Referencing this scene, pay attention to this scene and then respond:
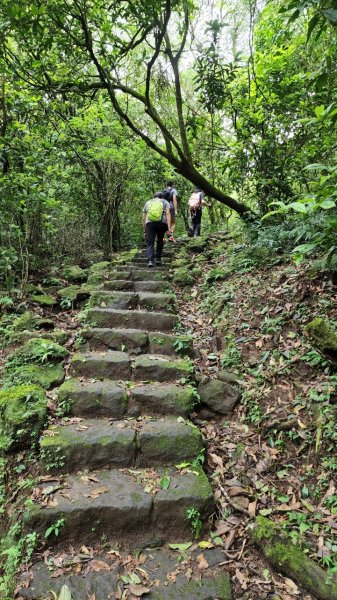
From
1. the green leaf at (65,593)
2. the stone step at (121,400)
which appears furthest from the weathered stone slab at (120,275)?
the green leaf at (65,593)

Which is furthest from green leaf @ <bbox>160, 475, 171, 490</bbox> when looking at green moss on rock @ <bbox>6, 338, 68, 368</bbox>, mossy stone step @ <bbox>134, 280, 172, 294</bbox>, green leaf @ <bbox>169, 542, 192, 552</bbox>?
mossy stone step @ <bbox>134, 280, 172, 294</bbox>

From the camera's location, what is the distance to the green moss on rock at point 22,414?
335 centimetres

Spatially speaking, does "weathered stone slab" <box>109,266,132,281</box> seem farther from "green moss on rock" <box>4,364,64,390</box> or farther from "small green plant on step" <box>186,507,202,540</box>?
"small green plant on step" <box>186,507,202,540</box>

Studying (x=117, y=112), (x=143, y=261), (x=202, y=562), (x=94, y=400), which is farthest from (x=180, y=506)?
(x=117, y=112)

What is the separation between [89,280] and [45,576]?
16.5 ft

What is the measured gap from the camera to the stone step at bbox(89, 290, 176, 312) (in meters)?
5.84

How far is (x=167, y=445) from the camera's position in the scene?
3434mm

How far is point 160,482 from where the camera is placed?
317 centimetres

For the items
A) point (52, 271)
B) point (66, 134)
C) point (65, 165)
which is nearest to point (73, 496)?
point (52, 271)

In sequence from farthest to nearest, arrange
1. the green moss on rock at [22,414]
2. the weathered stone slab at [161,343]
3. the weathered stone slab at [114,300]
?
1. the weathered stone slab at [114,300]
2. the weathered stone slab at [161,343]
3. the green moss on rock at [22,414]

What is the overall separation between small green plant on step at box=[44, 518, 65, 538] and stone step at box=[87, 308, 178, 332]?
9.32 feet

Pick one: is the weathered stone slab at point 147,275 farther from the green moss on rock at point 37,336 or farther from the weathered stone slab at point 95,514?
the weathered stone slab at point 95,514

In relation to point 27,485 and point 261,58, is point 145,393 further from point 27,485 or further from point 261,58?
point 261,58

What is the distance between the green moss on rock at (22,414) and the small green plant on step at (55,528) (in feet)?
2.67
